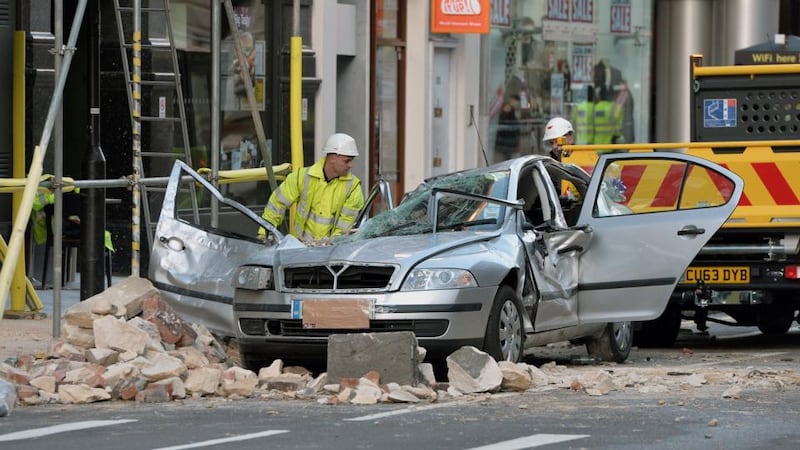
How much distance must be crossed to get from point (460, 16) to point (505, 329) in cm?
1308

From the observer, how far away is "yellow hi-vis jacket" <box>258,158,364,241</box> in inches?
535

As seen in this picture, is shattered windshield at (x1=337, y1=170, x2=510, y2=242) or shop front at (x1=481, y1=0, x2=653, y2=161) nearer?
shattered windshield at (x1=337, y1=170, x2=510, y2=242)

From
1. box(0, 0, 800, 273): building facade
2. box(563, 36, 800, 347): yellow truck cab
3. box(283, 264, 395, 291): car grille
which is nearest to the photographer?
box(283, 264, 395, 291): car grille

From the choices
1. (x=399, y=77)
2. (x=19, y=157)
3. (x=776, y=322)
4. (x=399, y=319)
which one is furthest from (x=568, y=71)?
(x=399, y=319)

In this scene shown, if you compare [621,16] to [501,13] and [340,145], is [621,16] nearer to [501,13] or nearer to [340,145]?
[501,13]

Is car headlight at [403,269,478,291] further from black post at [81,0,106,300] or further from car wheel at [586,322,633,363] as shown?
black post at [81,0,106,300]

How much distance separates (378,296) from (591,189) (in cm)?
223

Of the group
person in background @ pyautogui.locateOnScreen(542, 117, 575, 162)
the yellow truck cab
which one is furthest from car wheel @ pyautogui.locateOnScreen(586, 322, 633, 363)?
person in background @ pyautogui.locateOnScreen(542, 117, 575, 162)

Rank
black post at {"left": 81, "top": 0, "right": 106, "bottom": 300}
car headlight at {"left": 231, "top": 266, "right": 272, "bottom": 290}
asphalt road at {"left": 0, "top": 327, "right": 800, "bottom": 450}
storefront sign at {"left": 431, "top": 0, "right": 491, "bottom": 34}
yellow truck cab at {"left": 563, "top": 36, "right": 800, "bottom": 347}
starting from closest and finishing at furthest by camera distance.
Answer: asphalt road at {"left": 0, "top": 327, "right": 800, "bottom": 450}, car headlight at {"left": 231, "top": 266, "right": 272, "bottom": 290}, yellow truck cab at {"left": 563, "top": 36, "right": 800, "bottom": 347}, black post at {"left": 81, "top": 0, "right": 106, "bottom": 300}, storefront sign at {"left": 431, "top": 0, "right": 491, "bottom": 34}

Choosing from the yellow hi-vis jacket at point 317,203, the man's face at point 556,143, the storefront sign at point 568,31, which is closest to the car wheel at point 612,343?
the yellow hi-vis jacket at point 317,203

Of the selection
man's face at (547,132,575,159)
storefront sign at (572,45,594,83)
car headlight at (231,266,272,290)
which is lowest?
car headlight at (231,266,272,290)

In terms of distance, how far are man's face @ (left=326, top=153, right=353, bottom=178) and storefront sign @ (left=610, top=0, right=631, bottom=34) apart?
16.4 m

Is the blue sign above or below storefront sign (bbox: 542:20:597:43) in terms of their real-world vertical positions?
below

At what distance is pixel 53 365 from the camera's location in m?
11.5
